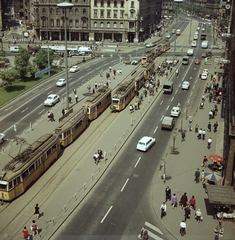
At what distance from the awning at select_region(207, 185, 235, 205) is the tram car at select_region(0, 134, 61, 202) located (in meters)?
16.9

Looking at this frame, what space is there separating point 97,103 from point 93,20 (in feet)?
285

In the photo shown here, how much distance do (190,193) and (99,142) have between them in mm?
15527

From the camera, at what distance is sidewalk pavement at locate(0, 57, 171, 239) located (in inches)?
1233

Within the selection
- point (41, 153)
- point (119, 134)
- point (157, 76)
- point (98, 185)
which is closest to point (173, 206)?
point (98, 185)

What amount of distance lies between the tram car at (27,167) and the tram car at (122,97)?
17.7 m

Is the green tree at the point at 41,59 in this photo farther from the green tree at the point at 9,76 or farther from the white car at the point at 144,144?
the white car at the point at 144,144

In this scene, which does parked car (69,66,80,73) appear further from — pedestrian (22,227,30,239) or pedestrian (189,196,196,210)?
pedestrian (22,227,30,239)

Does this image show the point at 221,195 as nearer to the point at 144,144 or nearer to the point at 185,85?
the point at 144,144

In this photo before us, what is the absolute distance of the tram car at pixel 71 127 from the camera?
148 feet

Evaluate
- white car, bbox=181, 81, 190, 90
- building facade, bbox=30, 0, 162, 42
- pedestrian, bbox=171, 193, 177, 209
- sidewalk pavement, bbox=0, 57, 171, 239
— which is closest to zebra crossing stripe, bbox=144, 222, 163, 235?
pedestrian, bbox=171, 193, 177, 209

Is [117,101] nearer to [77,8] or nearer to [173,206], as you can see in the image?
[173,206]

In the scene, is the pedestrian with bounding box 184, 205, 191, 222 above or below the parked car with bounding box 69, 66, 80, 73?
below

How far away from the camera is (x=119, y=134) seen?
164 ft

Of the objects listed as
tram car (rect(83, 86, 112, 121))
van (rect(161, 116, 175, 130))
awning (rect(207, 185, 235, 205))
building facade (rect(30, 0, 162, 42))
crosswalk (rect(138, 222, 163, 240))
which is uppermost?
building facade (rect(30, 0, 162, 42))
